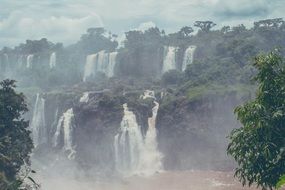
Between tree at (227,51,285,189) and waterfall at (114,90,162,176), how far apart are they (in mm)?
35181

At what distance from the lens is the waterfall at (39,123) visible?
6694 cm

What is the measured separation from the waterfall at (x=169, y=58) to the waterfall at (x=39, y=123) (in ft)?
90.6

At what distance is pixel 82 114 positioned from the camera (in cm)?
6028

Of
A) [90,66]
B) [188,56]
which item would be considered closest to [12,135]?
[188,56]

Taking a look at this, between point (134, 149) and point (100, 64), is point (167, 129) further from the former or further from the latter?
point (100, 64)

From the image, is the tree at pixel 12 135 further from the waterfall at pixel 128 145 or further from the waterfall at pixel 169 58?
the waterfall at pixel 169 58

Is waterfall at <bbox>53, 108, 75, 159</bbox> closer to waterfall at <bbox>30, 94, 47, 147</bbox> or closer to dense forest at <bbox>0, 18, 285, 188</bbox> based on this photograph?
dense forest at <bbox>0, 18, 285, 188</bbox>

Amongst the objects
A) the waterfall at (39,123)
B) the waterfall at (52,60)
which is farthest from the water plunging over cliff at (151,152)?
the waterfall at (52,60)

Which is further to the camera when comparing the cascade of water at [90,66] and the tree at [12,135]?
the cascade of water at [90,66]

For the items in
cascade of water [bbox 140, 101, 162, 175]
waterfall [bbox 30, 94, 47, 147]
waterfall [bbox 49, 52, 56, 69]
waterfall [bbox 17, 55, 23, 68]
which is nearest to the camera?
cascade of water [bbox 140, 101, 162, 175]

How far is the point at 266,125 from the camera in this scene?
20031 mm

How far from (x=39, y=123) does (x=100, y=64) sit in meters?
32.2

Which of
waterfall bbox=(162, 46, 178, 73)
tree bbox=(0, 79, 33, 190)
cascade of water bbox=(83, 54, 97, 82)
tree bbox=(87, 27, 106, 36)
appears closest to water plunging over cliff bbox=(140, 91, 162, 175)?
tree bbox=(0, 79, 33, 190)

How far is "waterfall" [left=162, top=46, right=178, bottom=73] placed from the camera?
88.3 meters
